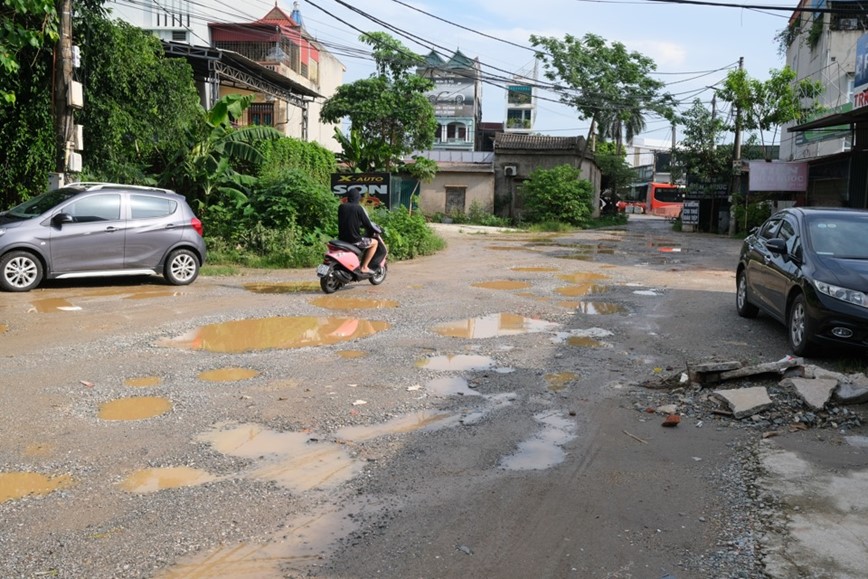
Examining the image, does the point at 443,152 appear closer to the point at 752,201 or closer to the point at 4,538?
the point at 752,201

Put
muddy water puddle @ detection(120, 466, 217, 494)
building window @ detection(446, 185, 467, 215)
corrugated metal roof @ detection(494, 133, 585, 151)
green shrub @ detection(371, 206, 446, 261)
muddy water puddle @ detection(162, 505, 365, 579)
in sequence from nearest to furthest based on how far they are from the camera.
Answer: muddy water puddle @ detection(162, 505, 365, 579) → muddy water puddle @ detection(120, 466, 217, 494) → green shrub @ detection(371, 206, 446, 261) → corrugated metal roof @ detection(494, 133, 585, 151) → building window @ detection(446, 185, 467, 215)

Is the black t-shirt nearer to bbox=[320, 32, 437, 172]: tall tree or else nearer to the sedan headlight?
the sedan headlight

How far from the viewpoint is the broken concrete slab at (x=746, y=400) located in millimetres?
6305

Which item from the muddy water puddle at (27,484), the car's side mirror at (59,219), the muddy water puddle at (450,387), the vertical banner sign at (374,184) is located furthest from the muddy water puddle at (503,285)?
the muddy water puddle at (27,484)

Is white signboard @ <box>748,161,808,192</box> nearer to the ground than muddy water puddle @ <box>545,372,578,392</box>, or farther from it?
farther from it

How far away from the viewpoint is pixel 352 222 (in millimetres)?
13297

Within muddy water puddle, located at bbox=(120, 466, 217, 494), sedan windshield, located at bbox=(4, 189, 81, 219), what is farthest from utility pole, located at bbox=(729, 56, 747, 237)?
muddy water puddle, located at bbox=(120, 466, 217, 494)

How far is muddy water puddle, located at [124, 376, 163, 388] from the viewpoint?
7.08 m

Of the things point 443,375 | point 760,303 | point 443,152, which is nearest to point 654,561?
point 443,375

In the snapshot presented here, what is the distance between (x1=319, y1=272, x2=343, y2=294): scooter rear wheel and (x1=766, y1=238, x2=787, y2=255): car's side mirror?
6.63 m

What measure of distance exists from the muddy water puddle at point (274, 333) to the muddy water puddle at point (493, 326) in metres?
0.89

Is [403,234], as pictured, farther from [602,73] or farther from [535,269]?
[602,73]

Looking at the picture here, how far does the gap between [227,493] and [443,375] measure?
3312 millimetres

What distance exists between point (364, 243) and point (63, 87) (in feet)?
20.9
